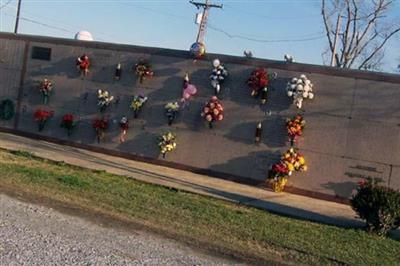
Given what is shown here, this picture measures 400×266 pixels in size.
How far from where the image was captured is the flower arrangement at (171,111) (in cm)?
1666

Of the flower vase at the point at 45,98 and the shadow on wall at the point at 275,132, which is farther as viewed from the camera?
the flower vase at the point at 45,98

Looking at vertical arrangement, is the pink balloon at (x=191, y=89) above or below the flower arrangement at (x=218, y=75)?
below

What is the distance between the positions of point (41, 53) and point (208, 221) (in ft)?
37.6

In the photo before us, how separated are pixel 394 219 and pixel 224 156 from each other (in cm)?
621

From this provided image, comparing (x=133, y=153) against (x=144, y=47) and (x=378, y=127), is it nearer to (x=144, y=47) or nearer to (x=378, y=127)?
(x=144, y=47)

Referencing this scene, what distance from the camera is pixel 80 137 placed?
18344mm

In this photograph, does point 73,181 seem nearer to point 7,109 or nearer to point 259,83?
point 259,83

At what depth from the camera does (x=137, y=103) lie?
1719 centimetres

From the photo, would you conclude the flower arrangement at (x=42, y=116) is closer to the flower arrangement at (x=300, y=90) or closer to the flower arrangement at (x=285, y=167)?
the flower arrangement at (x=285, y=167)

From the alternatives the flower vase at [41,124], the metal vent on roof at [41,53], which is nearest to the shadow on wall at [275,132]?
the flower vase at [41,124]

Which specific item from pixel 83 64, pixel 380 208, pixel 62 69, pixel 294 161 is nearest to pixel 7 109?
pixel 62 69

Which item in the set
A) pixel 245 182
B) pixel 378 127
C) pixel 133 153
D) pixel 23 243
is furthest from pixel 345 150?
pixel 23 243

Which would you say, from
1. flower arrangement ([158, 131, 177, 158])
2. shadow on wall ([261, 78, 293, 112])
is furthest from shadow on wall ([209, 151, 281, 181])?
flower arrangement ([158, 131, 177, 158])

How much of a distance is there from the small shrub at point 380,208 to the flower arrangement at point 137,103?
311 inches
